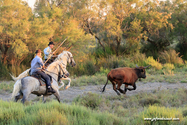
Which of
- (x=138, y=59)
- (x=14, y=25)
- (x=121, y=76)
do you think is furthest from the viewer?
(x=138, y=59)

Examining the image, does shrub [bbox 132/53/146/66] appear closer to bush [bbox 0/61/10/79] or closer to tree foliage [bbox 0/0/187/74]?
tree foliage [bbox 0/0/187/74]

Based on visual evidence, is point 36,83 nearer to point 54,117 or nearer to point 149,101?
point 54,117

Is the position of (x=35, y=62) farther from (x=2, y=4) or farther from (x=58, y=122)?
(x=2, y=4)

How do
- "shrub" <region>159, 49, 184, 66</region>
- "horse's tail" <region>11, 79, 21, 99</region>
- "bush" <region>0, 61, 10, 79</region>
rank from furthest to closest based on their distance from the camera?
"shrub" <region>159, 49, 184, 66</region>, "bush" <region>0, 61, 10, 79</region>, "horse's tail" <region>11, 79, 21, 99</region>

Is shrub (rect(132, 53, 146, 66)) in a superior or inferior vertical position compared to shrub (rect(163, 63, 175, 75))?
superior

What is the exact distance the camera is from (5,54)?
16203 mm

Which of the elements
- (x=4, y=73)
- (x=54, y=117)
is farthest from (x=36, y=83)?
(x=4, y=73)

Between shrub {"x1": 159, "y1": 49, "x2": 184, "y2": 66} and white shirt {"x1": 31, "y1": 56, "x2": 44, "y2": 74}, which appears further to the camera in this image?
shrub {"x1": 159, "y1": 49, "x2": 184, "y2": 66}

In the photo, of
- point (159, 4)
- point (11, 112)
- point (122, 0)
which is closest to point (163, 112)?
point (11, 112)

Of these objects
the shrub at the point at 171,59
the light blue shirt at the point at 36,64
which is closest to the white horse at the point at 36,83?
the light blue shirt at the point at 36,64

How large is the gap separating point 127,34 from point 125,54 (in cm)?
206

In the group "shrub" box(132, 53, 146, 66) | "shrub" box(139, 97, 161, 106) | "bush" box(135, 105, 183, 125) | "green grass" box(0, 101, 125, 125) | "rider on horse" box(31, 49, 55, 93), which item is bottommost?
"shrub" box(139, 97, 161, 106)

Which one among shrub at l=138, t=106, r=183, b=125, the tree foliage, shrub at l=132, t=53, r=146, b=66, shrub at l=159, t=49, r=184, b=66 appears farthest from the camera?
shrub at l=159, t=49, r=184, b=66

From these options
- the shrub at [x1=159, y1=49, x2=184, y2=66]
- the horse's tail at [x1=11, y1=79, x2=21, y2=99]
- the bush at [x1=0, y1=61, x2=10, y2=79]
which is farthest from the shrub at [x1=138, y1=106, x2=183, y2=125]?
the shrub at [x1=159, y1=49, x2=184, y2=66]
